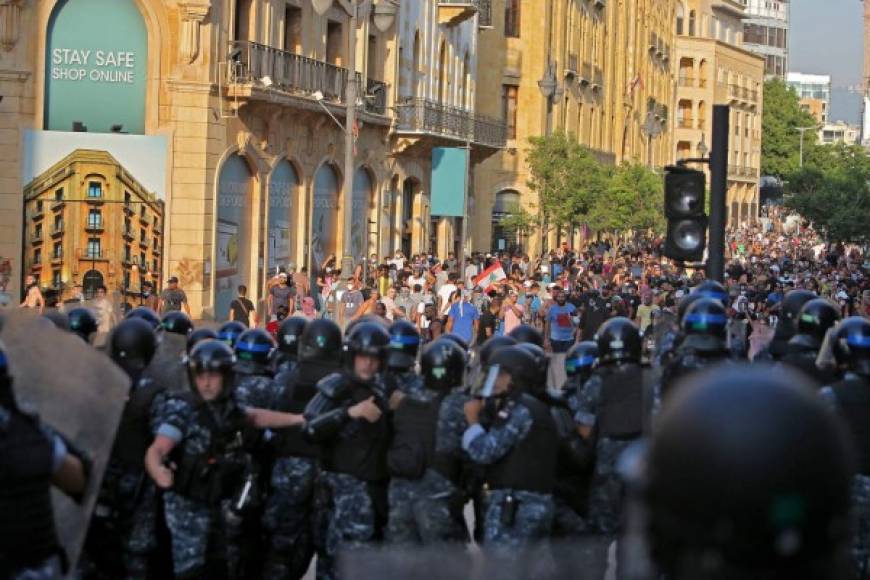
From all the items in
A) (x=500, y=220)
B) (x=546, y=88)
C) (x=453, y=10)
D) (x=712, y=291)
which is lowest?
(x=712, y=291)

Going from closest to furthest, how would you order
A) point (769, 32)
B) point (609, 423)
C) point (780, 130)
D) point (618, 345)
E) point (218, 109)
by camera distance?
point (609, 423)
point (618, 345)
point (218, 109)
point (780, 130)
point (769, 32)

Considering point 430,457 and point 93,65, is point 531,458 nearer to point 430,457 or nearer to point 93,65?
point 430,457

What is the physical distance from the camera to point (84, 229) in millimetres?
28984

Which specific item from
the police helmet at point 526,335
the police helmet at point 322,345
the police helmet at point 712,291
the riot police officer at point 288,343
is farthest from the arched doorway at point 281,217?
the police helmet at point 322,345

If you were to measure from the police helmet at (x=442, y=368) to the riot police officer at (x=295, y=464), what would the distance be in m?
0.71

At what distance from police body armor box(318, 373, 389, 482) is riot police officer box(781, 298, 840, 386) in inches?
106

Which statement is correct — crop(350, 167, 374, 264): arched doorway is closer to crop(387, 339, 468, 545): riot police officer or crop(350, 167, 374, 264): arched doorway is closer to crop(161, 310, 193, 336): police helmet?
crop(161, 310, 193, 336): police helmet

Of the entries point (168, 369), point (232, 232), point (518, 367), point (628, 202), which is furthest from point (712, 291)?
point (628, 202)

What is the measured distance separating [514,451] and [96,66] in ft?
72.1

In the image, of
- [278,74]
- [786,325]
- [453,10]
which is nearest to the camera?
[786,325]

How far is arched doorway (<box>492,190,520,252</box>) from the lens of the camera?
184 ft

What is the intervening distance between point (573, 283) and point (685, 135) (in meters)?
68.8

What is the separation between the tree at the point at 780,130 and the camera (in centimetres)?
12188

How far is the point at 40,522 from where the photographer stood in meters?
6.03
